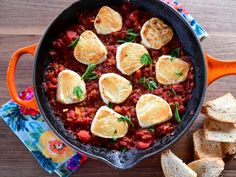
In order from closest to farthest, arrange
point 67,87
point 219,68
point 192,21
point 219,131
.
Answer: point 219,68, point 67,87, point 219,131, point 192,21

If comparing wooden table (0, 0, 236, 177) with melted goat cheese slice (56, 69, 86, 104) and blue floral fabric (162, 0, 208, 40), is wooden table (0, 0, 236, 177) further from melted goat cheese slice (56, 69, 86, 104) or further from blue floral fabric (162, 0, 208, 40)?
melted goat cheese slice (56, 69, 86, 104)

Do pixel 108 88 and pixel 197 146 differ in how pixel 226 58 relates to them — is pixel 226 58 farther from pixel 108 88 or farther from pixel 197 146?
pixel 108 88

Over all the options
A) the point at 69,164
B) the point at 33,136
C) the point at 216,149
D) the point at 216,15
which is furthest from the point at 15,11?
the point at 216,149

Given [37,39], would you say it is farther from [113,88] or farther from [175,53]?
[175,53]

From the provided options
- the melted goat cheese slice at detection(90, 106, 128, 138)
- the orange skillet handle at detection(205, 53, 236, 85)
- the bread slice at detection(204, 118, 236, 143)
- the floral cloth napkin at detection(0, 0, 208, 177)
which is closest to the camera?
the orange skillet handle at detection(205, 53, 236, 85)

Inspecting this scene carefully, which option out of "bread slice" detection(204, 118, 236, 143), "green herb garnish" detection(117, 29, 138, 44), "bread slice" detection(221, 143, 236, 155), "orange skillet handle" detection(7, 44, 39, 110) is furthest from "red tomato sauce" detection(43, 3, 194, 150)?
"bread slice" detection(221, 143, 236, 155)

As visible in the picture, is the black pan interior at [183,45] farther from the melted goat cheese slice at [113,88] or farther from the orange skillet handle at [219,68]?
the melted goat cheese slice at [113,88]

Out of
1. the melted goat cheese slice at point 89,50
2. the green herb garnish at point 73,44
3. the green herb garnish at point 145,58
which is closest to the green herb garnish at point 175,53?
the green herb garnish at point 145,58

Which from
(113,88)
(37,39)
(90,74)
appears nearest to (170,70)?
(113,88)
